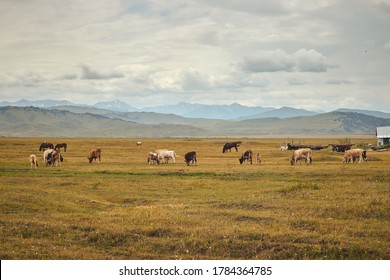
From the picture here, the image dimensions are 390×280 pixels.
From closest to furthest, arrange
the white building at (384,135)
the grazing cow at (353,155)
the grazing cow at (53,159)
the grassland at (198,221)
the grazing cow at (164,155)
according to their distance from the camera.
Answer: the grassland at (198,221), the grazing cow at (53,159), the grazing cow at (353,155), the grazing cow at (164,155), the white building at (384,135)

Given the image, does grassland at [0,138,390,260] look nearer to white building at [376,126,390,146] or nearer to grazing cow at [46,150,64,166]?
grazing cow at [46,150,64,166]

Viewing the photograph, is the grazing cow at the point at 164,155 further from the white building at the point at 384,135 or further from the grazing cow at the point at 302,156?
the white building at the point at 384,135

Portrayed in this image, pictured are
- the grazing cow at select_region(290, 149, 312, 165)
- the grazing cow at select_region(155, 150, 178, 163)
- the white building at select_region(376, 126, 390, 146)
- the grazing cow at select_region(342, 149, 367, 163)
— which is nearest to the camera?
the grazing cow at select_region(290, 149, 312, 165)

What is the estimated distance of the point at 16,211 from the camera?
74.9 feet

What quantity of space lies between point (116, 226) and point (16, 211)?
20.3 feet

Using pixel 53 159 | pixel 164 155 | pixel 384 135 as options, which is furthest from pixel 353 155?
pixel 384 135

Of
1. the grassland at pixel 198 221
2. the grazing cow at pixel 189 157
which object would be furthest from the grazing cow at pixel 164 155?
the grassland at pixel 198 221

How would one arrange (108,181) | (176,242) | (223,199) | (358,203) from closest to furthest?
(176,242)
(358,203)
(223,199)
(108,181)

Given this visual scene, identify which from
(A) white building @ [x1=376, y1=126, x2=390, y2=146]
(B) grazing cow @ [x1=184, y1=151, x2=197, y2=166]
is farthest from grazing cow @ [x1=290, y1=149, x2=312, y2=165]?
(A) white building @ [x1=376, y1=126, x2=390, y2=146]

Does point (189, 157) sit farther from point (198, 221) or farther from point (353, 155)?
point (198, 221)

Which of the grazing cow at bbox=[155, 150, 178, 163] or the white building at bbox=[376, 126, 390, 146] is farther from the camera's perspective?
the white building at bbox=[376, 126, 390, 146]

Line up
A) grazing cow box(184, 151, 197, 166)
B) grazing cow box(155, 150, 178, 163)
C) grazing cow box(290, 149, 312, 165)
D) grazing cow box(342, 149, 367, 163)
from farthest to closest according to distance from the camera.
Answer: grazing cow box(155, 150, 178, 163) → grazing cow box(184, 151, 197, 166) → grazing cow box(342, 149, 367, 163) → grazing cow box(290, 149, 312, 165)
